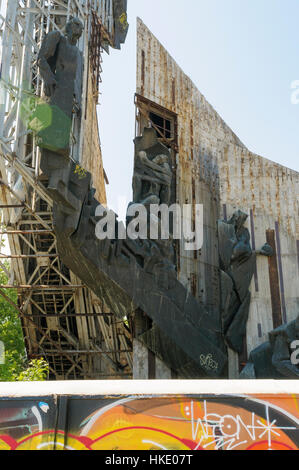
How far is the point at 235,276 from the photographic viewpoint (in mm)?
14859

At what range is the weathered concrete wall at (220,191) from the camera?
590 inches

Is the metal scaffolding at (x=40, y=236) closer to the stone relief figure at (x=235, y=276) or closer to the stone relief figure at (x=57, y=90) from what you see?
the stone relief figure at (x=57, y=90)

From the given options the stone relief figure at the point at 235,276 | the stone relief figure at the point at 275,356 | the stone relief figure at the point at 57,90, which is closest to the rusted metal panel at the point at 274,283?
the stone relief figure at the point at 235,276

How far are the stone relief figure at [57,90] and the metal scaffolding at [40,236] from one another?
12.6 feet

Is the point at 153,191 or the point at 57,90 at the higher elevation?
the point at 57,90

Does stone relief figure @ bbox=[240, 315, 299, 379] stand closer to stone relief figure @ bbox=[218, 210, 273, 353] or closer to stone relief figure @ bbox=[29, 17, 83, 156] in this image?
stone relief figure @ bbox=[218, 210, 273, 353]

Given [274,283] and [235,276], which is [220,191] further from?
[274,283]

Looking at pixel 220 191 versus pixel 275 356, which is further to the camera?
pixel 220 191

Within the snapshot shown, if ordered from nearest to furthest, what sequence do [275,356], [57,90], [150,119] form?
[57,90]
[275,356]
[150,119]

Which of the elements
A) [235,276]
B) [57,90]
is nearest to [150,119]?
[57,90]

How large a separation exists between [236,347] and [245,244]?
106 inches

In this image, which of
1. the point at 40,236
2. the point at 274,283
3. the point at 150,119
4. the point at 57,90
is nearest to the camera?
the point at 57,90

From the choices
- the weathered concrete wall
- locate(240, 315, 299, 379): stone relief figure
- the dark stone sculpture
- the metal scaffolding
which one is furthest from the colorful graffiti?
the metal scaffolding

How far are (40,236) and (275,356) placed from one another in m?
10.2
